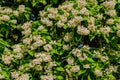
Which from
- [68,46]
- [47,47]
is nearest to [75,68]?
[68,46]

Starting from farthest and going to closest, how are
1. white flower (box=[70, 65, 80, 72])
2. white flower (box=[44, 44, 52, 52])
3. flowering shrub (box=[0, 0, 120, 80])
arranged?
white flower (box=[44, 44, 52, 52]) < flowering shrub (box=[0, 0, 120, 80]) < white flower (box=[70, 65, 80, 72])

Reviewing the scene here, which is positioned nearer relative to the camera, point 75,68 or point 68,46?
point 75,68

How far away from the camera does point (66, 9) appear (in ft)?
32.2

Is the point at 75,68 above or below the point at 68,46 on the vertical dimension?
below

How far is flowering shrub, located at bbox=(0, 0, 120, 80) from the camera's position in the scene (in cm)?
916

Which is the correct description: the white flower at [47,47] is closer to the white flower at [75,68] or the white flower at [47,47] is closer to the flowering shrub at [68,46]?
the flowering shrub at [68,46]

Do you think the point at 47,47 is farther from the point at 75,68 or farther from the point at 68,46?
the point at 75,68

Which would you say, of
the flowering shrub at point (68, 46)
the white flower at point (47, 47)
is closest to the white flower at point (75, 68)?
the flowering shrub at point (68, 46)

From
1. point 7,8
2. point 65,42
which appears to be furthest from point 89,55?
point 7,8

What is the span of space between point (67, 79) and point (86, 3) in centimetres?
152

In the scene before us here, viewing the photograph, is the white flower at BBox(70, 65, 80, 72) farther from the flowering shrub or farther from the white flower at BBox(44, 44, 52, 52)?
the white flower at BBox(44, 44, 52, 52)

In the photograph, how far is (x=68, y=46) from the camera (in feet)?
30.6

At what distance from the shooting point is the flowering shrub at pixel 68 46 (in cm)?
916

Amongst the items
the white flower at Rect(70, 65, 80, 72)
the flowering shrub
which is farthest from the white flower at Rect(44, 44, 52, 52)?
the white flower at Rect(70, 65, 80, 72)
